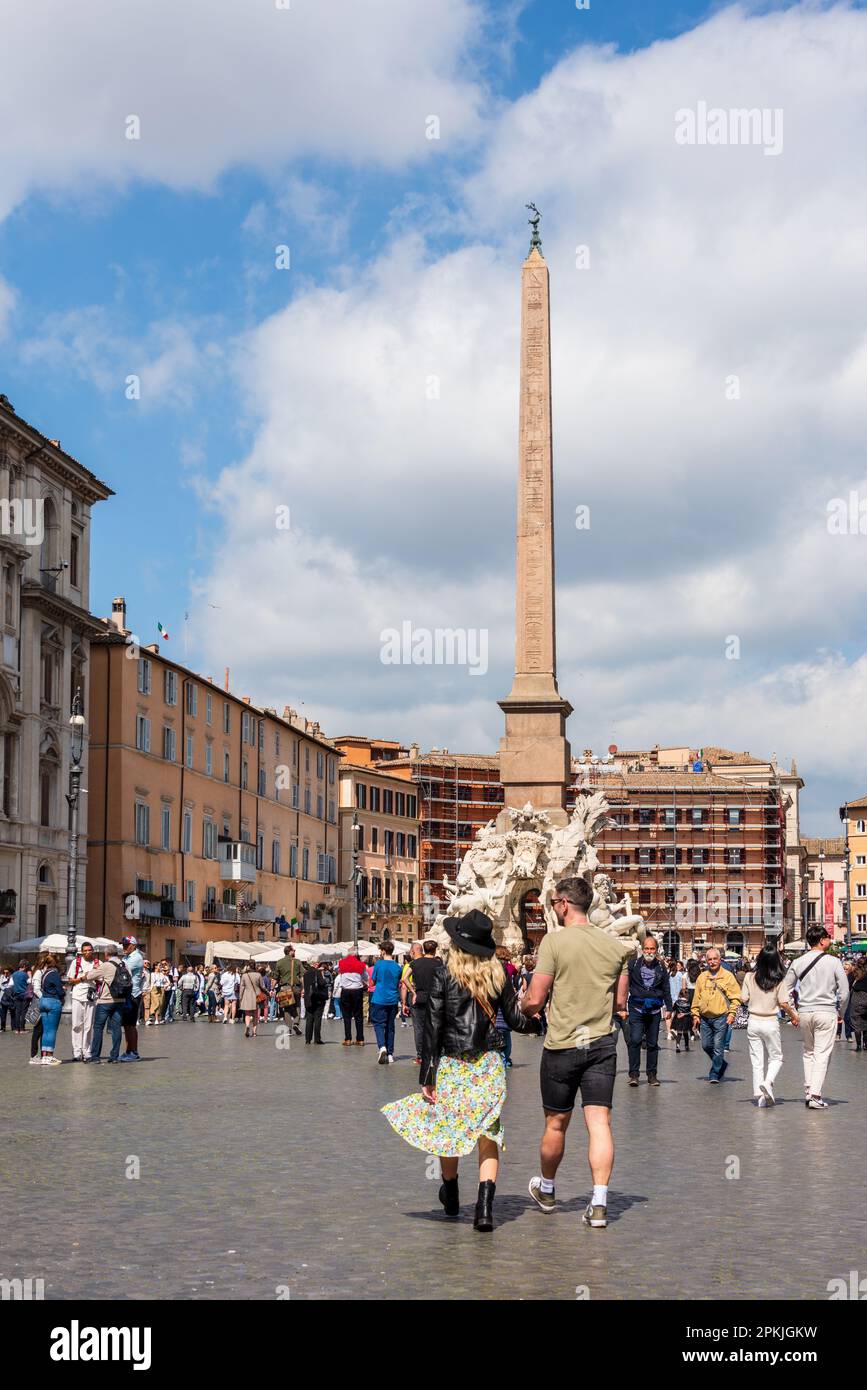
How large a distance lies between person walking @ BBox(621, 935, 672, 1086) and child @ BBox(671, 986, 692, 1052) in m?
6.96

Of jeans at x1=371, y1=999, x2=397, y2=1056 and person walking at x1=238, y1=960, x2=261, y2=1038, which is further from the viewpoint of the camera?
person walking at x1=238, y1=960, x2=261, y2=1038

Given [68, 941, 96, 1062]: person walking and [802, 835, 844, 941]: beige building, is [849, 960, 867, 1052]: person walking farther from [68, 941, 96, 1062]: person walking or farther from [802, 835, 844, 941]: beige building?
[802, 835, 844, 941]: beige building

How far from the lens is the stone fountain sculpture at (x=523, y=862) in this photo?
34.5 m

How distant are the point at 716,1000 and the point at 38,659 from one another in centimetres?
3132

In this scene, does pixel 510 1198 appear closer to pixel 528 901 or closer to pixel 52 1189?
pixel 52 1189

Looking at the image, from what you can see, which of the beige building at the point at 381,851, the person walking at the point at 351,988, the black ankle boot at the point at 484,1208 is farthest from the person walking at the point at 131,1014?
the beige building at the point at 381,851

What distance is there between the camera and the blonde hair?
27.0 feet

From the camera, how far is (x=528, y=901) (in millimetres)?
40094

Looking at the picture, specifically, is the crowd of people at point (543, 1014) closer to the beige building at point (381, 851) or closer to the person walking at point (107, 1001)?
the person walking at point (107, 1001)

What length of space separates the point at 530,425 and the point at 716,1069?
2003 centimetres

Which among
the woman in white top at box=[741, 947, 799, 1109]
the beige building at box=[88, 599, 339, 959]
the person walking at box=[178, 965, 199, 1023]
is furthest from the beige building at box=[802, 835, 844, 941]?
the woman in white top at box=[741, 947, 799, 1109]

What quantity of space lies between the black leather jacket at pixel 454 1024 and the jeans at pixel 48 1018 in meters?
13.0

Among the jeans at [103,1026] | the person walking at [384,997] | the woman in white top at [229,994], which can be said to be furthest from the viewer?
the woman in white top at [229,994]

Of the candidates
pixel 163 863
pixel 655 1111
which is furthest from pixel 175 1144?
pixel 163 863
